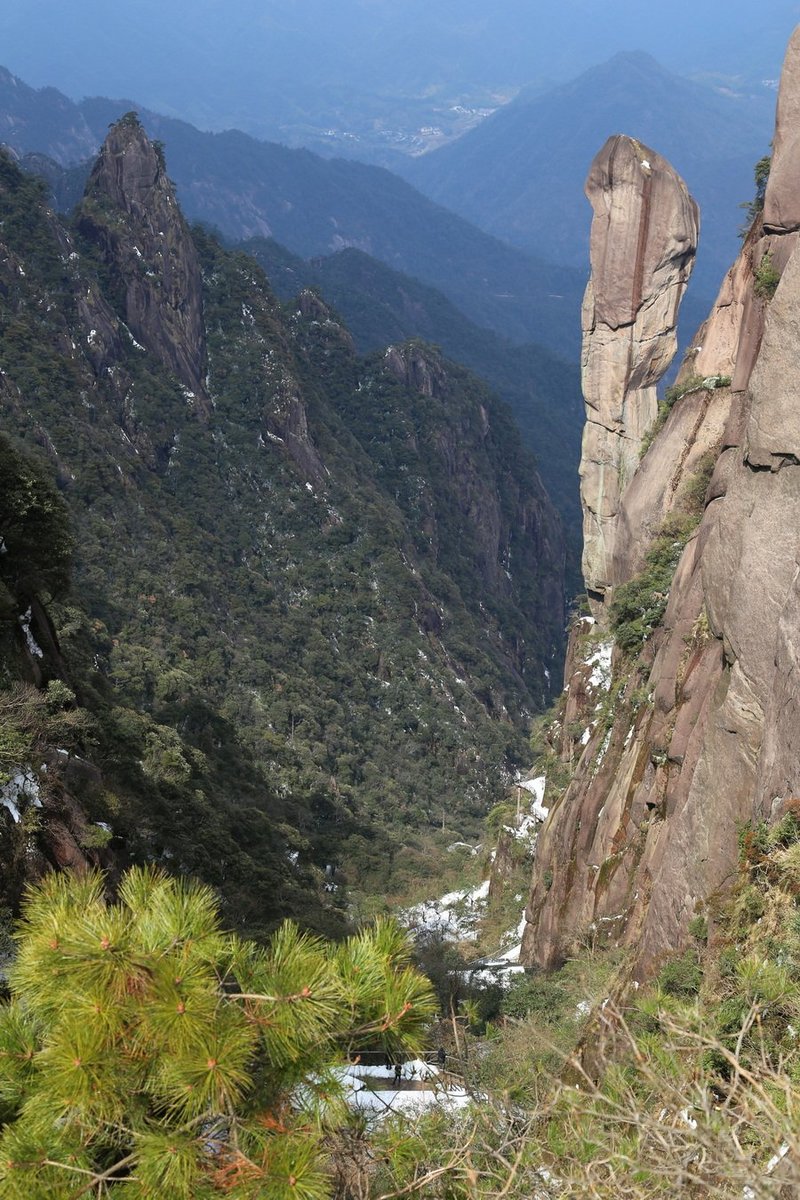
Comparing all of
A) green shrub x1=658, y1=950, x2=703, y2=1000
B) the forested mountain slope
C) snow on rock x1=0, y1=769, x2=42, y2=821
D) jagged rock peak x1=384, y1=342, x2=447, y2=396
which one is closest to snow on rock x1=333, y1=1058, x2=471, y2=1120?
green shrub x1=658, y1=950, x2=703, y2=1000

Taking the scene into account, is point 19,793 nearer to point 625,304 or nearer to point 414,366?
point 625,304

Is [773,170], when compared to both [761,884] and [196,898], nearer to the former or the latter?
[761,884]

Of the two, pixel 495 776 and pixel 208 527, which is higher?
pixel 208 527

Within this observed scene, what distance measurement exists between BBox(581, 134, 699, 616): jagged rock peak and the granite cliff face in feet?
16.6

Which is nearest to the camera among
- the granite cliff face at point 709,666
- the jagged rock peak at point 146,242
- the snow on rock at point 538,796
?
the granite cliff face at point 709,666

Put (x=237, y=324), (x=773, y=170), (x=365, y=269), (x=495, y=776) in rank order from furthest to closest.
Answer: (x=365, y=269), (x=237, y=324), (x=495, y=776), (x=773, y=170)

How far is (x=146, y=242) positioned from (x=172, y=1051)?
3021 inches

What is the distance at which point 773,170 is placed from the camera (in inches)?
672

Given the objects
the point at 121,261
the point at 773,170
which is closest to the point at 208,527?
the point at 121,261

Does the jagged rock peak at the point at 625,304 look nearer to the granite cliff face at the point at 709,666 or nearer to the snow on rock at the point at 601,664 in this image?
the snow on rock at the point at 601,664

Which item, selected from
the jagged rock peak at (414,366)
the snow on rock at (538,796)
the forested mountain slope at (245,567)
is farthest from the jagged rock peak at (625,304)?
the jagged rock peak at (414,366)

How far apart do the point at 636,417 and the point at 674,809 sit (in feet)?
60.7

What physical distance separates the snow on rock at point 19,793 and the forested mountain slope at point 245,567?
30.3 ft

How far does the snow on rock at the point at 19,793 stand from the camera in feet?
41.7
